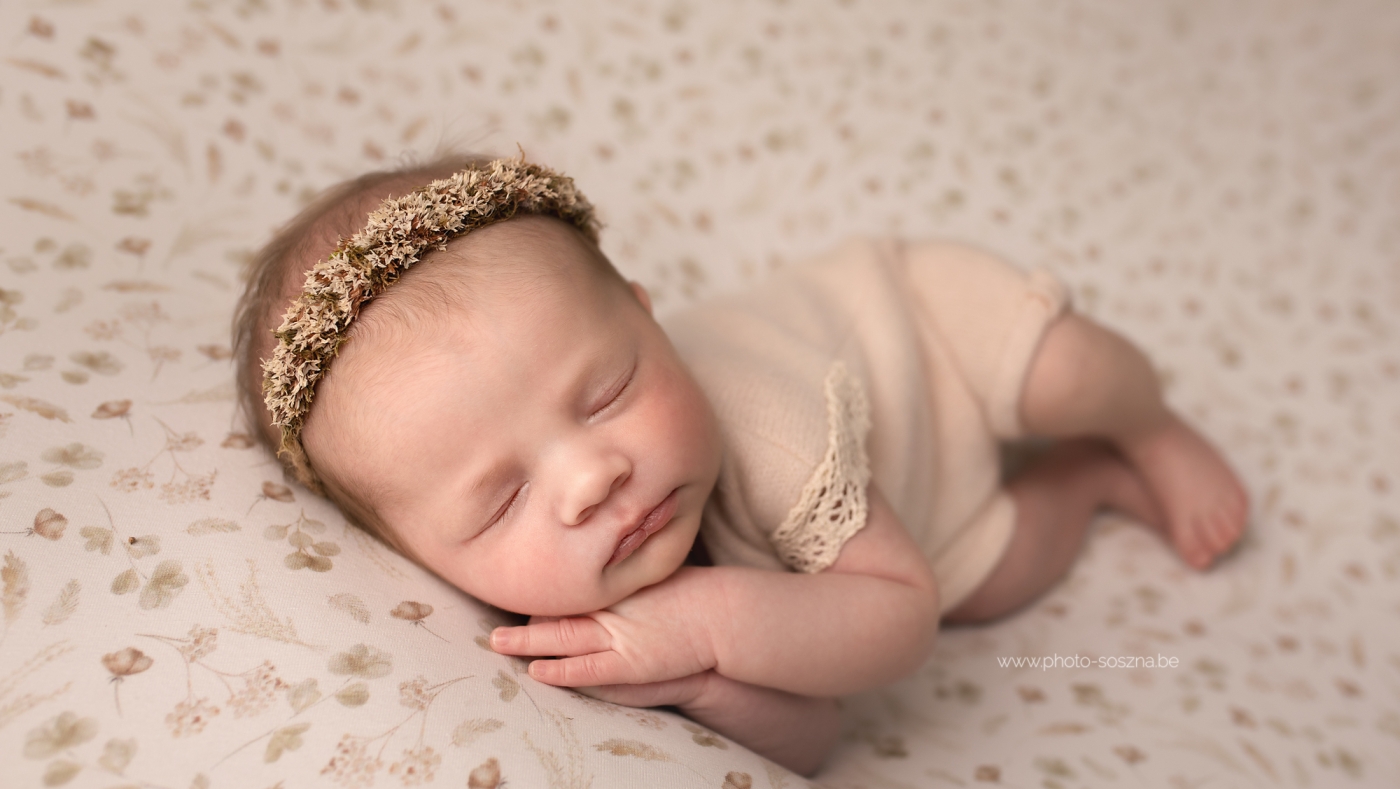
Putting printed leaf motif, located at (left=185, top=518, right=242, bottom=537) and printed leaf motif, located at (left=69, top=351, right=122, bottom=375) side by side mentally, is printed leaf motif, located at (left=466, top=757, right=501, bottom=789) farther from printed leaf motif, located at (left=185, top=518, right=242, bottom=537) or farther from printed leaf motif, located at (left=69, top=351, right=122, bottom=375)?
printed leaf motif, located at (left=69, top=351, right=122, bottom=375)

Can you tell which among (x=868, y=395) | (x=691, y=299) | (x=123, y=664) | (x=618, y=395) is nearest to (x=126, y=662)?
(x=123, y=664)

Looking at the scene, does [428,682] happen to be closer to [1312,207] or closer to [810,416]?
[810,416]

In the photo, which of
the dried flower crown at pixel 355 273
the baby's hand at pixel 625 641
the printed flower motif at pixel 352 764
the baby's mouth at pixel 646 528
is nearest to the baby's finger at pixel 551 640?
the baby's hand at pixel 625 641

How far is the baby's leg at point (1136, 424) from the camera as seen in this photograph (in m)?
1.57

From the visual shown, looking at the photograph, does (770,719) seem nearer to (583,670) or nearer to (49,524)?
Answer: (583,670)

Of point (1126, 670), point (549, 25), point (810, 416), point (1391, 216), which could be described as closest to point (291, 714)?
point (810, 416)

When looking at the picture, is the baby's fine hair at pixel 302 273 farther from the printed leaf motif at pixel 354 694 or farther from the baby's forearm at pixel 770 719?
the baby's forearm at pixel 770 719

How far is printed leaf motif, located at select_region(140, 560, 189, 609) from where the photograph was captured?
0.96 m

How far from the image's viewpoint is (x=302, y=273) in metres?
1.09

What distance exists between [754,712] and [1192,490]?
40.1 inches

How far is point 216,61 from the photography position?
173 centimetres

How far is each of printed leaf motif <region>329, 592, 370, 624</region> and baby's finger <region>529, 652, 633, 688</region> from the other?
19cm

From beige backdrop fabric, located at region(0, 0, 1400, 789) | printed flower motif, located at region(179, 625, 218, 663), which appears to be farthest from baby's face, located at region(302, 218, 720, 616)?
printed flower motif, located at region(179, 625, 218, 663)

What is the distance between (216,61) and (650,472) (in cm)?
130
